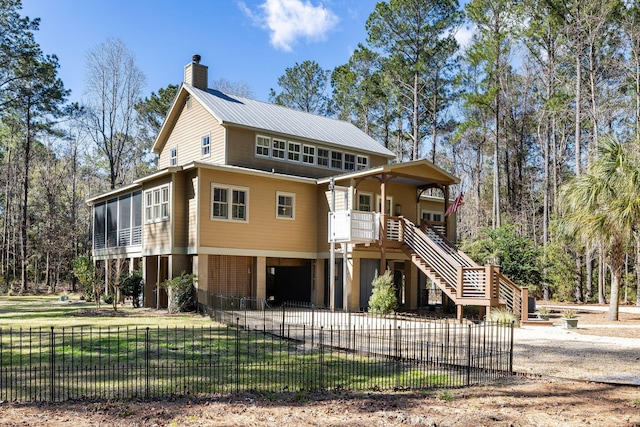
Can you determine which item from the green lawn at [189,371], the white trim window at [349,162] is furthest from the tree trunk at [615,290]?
the white trim window at [349,162]

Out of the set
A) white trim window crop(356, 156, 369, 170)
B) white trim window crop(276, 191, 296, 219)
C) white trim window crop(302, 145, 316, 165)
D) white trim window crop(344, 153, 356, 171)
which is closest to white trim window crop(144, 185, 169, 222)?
white trim window crop(276, 191, 296, 219)

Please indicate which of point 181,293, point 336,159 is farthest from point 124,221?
point 336,159

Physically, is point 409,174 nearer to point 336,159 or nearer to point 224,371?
point 336,159

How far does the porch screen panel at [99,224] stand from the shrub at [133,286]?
17.7 feet

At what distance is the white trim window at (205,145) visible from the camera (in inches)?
1027

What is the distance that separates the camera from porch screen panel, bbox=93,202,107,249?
29688 millimetres

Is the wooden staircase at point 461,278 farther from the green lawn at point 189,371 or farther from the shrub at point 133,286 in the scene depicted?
the shrub at point 133,286

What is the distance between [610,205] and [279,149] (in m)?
14.0

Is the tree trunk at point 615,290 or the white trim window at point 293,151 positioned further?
the white trim window at point 293,151

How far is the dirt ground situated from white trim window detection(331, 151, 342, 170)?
20.3 m

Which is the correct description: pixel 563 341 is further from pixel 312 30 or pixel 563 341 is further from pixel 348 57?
pixel 312 30

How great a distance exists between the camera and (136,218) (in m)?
25.8

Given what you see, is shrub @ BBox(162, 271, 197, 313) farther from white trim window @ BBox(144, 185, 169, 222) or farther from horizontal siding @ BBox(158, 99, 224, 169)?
horizontal siding @ BBox(158, 99, 224, 169)

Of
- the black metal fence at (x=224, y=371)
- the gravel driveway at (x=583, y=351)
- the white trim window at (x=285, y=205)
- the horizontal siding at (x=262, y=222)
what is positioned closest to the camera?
the black metal fence at (x=224, y=371)
